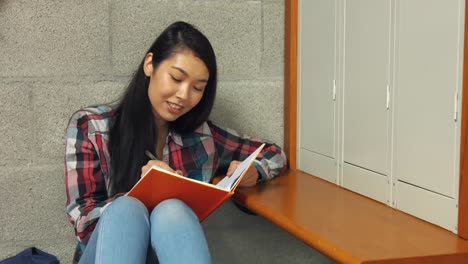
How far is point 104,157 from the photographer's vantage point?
4.80 feet

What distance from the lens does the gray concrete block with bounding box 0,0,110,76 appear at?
5.28 ft

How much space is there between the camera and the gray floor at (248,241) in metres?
1.85

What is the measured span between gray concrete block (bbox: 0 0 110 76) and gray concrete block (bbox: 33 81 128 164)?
0.04m

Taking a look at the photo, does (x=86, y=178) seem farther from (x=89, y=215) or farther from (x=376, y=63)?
(x=376, y=63)

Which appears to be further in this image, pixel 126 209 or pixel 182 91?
pixel 182 91

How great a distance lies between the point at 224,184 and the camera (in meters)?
1.40

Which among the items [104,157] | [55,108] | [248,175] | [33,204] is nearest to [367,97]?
[248,175]

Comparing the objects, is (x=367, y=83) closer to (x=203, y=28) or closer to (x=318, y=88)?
(x=318, y=88)

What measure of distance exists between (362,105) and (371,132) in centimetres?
7

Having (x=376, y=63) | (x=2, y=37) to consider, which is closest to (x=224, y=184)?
(x=376, y=63)

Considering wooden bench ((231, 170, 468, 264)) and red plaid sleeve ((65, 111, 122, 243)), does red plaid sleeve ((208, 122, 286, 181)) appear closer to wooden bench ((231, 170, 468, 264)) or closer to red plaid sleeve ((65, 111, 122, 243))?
wooden bench ((231, 170, 468, 264))

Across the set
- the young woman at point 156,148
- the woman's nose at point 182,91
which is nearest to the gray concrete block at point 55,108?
the young woman at point 156,148

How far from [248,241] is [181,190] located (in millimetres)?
665

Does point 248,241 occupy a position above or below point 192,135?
below
